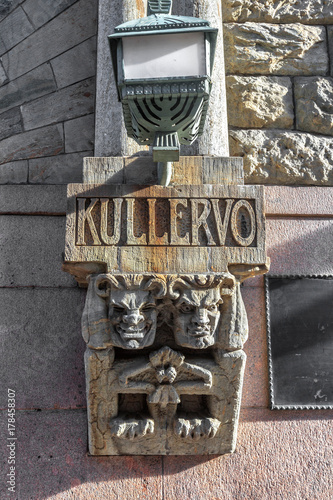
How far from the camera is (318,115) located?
4.24m

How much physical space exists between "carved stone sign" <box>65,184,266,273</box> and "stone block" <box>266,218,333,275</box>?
819 mm

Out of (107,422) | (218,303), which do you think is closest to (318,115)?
(218,303)

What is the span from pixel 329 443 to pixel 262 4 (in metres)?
3.47

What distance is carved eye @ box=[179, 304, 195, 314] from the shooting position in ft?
9.48

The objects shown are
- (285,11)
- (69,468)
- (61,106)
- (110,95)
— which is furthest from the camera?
(285,11)

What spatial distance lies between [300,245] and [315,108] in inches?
47.9

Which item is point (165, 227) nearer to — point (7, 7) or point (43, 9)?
point (43, 9)

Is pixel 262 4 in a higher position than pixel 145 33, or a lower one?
higher

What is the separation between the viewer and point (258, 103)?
4.22 m

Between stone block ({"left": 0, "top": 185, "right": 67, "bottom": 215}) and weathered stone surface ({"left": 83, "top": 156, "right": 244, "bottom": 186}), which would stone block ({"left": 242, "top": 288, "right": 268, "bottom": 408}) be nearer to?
weathered stone surface ({"left": 83, "top": 156, "right": 244, "bottom": 186})

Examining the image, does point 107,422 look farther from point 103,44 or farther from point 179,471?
point 103,44

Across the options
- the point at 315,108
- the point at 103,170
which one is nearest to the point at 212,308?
the point at 103,170

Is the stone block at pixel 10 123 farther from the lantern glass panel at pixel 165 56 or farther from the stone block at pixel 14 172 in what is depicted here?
the lantern glass panel at pixel 165 56

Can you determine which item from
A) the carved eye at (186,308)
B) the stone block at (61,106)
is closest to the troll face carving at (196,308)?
the carved eye at (186,308)
